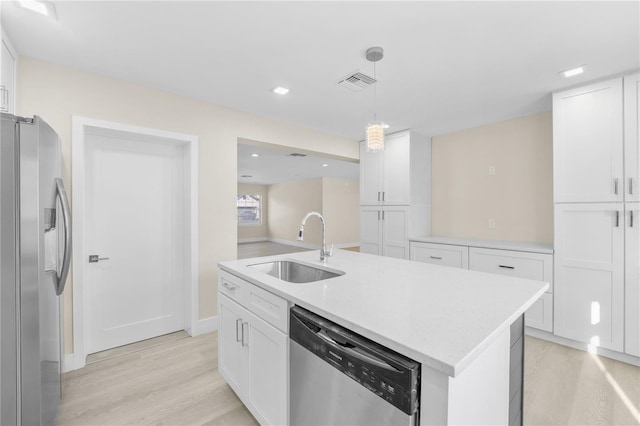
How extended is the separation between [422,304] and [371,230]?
134 inches

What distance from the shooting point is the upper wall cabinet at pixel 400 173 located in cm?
414

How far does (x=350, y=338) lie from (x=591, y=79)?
3196 mm

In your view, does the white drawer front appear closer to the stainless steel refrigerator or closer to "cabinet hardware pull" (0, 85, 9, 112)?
the stainless steel refrigerator

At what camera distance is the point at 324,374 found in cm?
118

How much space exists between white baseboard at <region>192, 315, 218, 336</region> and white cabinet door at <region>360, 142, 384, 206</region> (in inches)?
111

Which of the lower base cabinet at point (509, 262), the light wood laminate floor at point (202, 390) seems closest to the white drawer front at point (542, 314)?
the lower base cabinet at point (509, 262)

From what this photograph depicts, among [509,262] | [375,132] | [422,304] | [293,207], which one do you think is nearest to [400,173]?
[509,262]

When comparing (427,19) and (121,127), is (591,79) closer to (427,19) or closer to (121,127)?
(427,19)

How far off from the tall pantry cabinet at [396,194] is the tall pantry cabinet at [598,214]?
166cm

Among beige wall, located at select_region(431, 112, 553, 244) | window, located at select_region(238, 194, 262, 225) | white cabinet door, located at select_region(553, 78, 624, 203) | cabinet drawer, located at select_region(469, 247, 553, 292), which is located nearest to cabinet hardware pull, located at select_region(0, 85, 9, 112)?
cabinet drawer, located at select_region(469, 247, 553, 292)

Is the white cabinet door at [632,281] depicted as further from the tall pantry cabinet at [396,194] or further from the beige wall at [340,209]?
the beige wall at [340,209]

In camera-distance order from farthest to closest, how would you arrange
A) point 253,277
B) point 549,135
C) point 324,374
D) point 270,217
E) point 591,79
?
point 270,217
point 549,135
point 591,79
point 253,277
point 324,374

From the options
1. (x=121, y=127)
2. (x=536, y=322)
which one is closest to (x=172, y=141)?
(x=121, y=127)

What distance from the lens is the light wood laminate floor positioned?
1.83m
